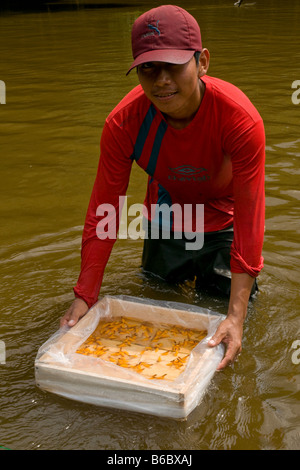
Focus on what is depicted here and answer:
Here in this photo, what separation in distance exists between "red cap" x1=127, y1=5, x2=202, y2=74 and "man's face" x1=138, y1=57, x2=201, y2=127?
0.07 m

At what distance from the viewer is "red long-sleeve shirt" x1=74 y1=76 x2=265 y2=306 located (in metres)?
2.61

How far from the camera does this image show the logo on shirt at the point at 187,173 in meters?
2.90

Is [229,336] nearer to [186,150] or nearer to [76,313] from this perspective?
[76,313]

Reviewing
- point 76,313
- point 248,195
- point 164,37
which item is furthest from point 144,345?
point 164,37

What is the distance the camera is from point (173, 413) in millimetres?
2279

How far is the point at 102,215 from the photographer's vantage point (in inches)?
113

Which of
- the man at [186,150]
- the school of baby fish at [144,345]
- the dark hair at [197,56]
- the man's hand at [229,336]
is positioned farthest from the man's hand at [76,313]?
the dark hair at [197,56]

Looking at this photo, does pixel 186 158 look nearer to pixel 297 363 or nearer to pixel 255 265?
→ pixel 255 265

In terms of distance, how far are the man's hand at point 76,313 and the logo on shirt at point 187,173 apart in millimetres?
766

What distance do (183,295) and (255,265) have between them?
0.87 metres

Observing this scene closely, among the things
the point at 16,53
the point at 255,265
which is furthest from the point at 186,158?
the point at 16,53

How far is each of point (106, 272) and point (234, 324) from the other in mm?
1375

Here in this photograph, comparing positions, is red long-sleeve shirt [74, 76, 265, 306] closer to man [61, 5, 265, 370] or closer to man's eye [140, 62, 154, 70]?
man [61, 5, 265, 370]

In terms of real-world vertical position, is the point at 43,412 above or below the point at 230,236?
below
